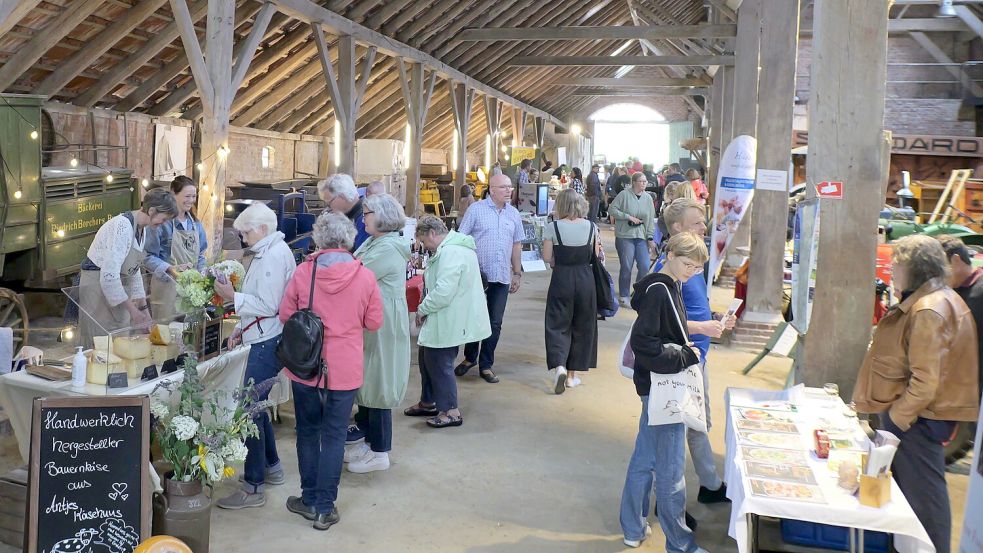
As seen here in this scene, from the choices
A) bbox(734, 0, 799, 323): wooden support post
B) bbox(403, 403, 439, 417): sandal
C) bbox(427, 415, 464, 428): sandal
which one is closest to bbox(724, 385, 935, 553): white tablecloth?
bbox(427, 415, 464, 428): sandal

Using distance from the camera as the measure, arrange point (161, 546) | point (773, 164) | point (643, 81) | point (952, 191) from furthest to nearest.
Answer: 1. point (643, 81)
2. point (952, 191)
3. point (773, 164)
4. point (161, 546)

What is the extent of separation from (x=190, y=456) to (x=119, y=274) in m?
1.59

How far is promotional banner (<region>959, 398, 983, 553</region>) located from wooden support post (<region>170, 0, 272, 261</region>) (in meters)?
6.66

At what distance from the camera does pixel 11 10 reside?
5.16m

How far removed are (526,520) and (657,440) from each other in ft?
2.75

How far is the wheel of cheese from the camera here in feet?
9.55

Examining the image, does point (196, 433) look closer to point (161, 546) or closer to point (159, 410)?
point (159, 410)

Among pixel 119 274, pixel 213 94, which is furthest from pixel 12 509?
pixel 213 94

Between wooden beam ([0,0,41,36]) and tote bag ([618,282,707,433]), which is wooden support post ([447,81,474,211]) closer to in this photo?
wooden beam ([0,0,41,36])

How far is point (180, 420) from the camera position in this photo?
10.8ft

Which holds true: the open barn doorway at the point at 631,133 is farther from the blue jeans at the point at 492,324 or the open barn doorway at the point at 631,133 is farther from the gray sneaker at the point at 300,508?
the gray sneaker at the point at 300,508

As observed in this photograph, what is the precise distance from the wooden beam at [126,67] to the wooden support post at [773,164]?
6433 millimetres

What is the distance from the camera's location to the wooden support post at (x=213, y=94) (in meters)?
7.34

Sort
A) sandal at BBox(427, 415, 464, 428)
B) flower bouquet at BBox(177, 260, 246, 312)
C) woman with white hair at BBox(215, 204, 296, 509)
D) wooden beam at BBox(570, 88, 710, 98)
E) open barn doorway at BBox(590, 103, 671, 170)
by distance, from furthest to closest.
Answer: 1. open barn doorway at BBox(590, 103, 671, 170)
2. wooden beam at BBox(570, 88, 710, 98)
3. sandal at BBox(427, 415, 464, 428)
4. woman with white hair at BBox(215, 204, 296, 509)
5. flower bouquet at BBox(177, 260, 246, 312)
